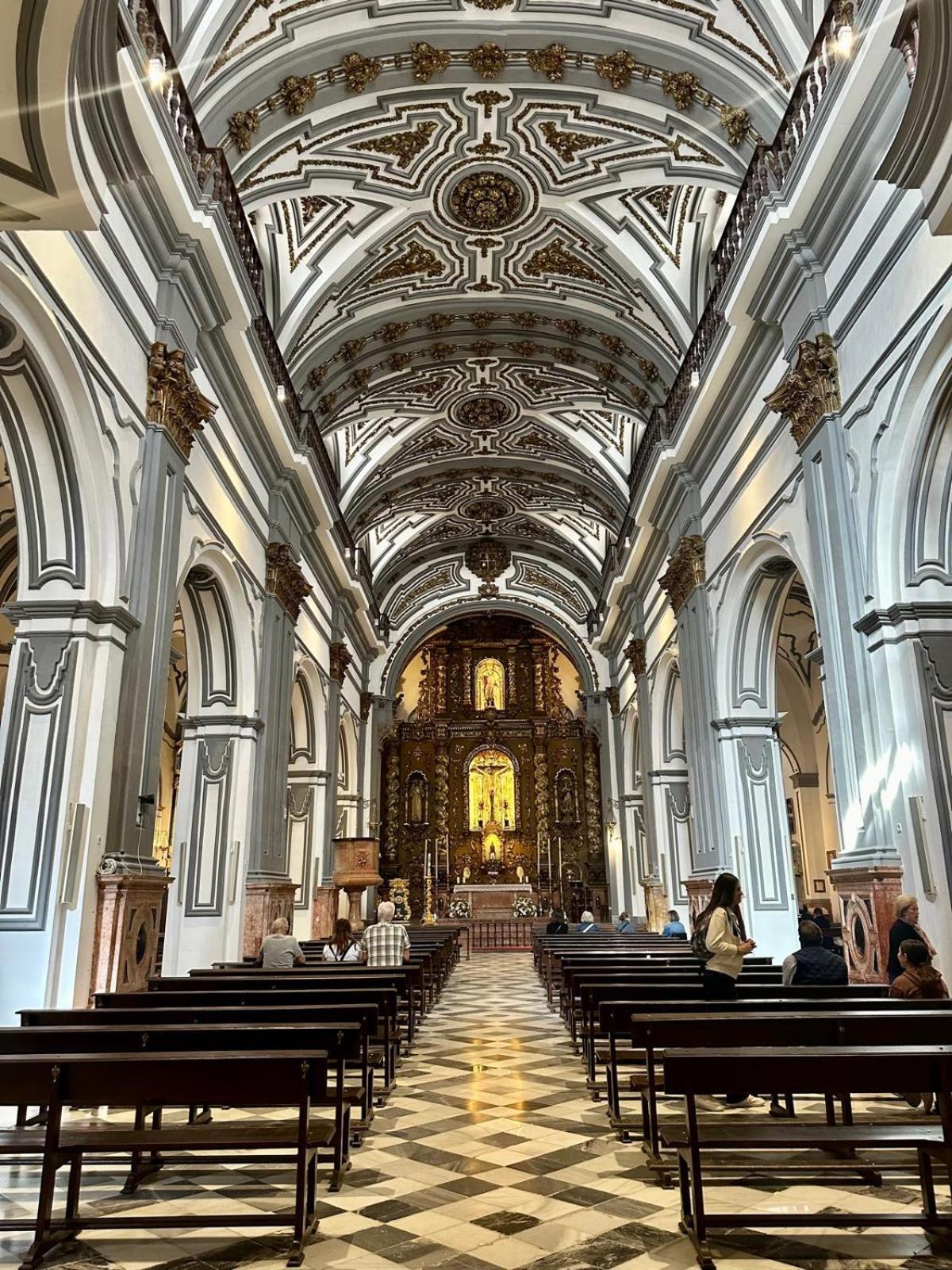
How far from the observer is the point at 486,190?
38.9ft

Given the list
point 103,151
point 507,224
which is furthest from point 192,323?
point 507,224

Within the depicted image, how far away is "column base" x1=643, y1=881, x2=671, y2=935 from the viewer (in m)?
16.6

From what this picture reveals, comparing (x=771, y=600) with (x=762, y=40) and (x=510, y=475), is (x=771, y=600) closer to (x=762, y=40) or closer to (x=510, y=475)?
(x=762, y=40)

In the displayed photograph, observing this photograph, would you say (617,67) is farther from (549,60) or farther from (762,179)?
(762,179)

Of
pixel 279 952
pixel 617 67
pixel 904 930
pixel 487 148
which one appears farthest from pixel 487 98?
pixel 904 930

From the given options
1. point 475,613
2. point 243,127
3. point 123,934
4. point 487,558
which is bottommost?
point 123,934

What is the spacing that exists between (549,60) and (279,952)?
896 cm

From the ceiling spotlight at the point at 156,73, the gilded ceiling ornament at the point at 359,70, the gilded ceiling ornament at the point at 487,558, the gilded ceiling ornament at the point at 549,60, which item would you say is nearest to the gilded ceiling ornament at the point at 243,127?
the gilded ceiling ornament at the point at 359,70

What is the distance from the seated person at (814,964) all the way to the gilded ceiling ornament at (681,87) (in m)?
8.19

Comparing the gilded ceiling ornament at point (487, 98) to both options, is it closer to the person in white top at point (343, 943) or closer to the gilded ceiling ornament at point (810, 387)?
the gilded ceiling ornament at point (810, 387)

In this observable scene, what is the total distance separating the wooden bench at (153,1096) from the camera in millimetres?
3238

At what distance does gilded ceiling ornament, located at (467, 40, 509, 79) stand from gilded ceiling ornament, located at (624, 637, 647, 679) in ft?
Result: 33.8

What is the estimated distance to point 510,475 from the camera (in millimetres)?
20609

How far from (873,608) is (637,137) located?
6.53 m
